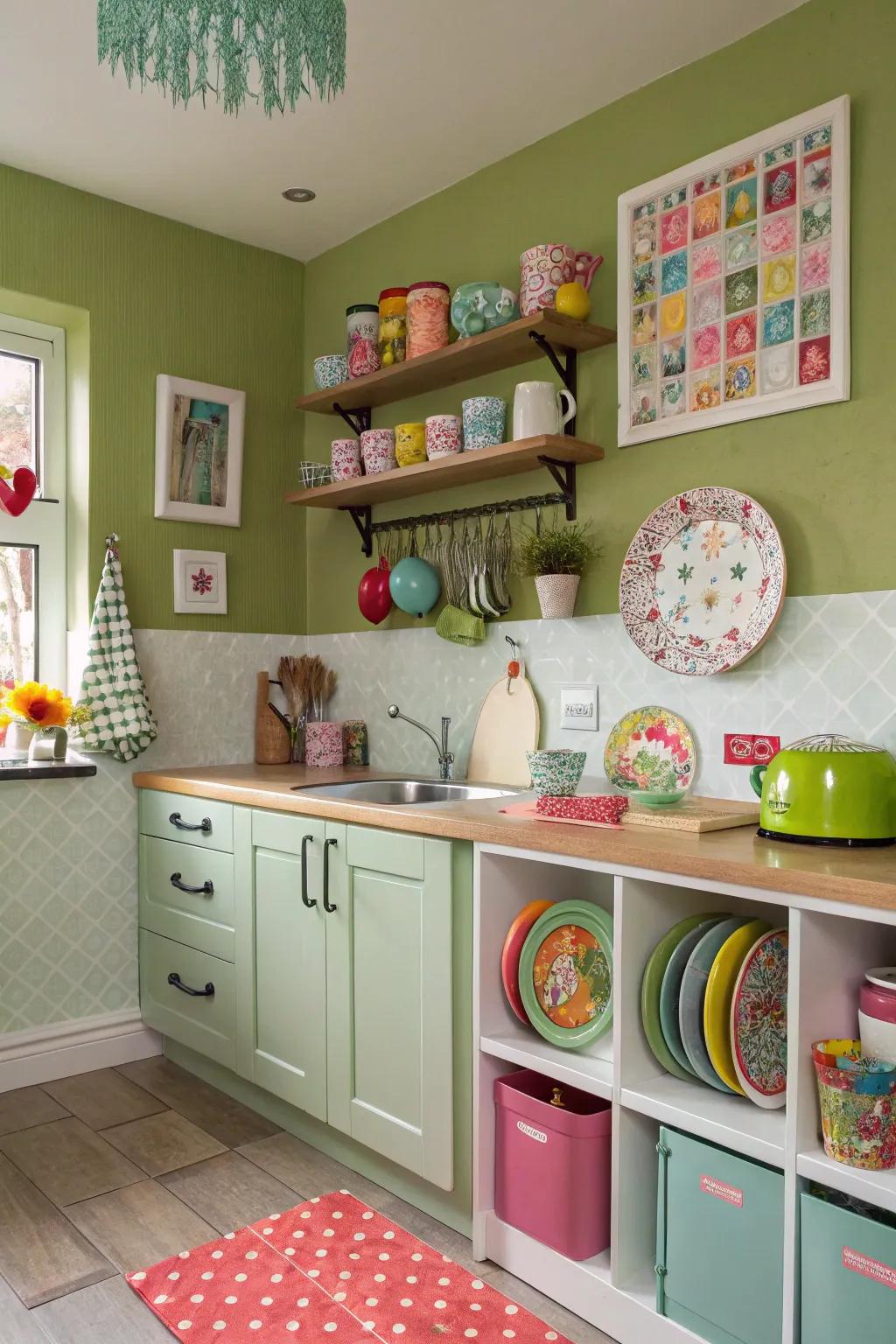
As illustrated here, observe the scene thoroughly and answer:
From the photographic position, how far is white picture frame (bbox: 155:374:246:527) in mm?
3229

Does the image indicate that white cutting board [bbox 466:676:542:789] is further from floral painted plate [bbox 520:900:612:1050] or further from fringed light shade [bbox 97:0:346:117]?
fringed light shade [bbox 97:0:346:117]

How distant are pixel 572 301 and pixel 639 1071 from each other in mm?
1708

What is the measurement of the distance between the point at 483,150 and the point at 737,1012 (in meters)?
2.31

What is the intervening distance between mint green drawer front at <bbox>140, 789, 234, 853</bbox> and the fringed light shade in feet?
5.53

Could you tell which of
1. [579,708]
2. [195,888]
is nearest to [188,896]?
[195,888]

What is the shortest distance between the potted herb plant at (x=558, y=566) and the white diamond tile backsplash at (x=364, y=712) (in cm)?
9

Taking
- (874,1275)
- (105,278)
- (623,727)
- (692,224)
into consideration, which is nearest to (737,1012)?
(874,1275)

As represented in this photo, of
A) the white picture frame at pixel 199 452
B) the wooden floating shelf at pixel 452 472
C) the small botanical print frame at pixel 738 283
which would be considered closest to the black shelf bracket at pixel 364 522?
the wooden floating shelf at pixel 452 472

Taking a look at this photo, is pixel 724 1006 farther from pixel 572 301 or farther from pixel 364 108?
pixel 364 108

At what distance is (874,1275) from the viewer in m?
1.40

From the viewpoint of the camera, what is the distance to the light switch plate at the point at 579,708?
2562mm

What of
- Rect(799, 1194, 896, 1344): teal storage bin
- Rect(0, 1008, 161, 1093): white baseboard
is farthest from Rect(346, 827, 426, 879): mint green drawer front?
Rect(0, 1008, 161, 1093): white baseboard

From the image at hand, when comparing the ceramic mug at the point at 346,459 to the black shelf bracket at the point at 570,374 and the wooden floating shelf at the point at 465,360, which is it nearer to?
the wooden floating shelf at the point at 465,360

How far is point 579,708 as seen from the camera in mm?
2590
